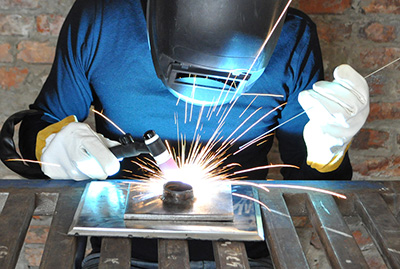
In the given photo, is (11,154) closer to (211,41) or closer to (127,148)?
(127,148)

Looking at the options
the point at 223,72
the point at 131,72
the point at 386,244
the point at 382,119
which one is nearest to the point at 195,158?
the point at 131,72

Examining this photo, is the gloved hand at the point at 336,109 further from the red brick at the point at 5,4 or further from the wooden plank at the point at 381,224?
the red brick at the point at 5,4

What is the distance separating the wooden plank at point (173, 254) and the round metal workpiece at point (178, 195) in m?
0.12

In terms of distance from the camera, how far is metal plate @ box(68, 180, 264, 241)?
101 centimetres

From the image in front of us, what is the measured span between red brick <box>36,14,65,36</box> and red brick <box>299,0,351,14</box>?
0.86 meters

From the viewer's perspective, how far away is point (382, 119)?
1.95 m

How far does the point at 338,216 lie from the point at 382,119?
0.96 meters

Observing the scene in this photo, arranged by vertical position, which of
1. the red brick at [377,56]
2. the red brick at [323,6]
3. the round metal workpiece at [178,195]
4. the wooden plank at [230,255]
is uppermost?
the red brick at [323,6]

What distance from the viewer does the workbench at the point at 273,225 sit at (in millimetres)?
949

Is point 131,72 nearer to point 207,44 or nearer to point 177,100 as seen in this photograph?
point 177,100

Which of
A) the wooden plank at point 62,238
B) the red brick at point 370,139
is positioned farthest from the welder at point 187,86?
the red brick at point 370,139

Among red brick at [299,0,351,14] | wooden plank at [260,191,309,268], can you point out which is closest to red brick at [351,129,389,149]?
red brick at [299,0,351,14]

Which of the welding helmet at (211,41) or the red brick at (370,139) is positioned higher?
the red brick at (370,139)

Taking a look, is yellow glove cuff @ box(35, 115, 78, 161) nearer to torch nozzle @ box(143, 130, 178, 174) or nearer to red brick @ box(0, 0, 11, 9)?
torch nozzle @ box(143, 130, 178, 174)
